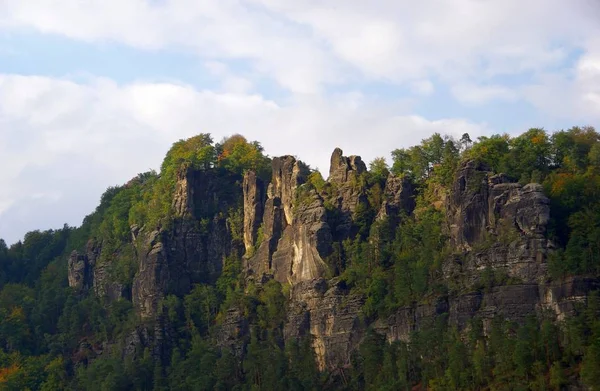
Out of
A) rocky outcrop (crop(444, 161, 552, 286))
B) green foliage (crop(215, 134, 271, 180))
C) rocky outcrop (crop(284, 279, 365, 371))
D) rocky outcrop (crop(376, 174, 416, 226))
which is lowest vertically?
rocky outcrop (crop(284, 279, 365, 371))

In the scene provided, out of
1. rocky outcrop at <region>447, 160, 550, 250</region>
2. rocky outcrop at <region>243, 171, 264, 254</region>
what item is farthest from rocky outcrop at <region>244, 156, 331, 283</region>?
rocky outcrop at <region>447, 160, 550, 250</region>

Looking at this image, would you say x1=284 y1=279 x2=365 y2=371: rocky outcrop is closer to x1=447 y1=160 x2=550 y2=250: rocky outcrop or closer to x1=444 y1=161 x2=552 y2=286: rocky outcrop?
x1=444 y1=161 x2=552 y2=286: rocky outcrop

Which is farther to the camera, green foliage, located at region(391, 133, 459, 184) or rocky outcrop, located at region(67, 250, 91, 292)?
rocky outcrop, located at region(67, 250, 91, 292)

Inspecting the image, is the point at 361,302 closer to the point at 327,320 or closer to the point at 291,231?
the point at 327,320

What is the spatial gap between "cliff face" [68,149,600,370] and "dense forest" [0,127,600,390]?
0.52 meters

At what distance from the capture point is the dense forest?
10519cm

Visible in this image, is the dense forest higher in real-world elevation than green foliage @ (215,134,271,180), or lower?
lower

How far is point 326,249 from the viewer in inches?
4820

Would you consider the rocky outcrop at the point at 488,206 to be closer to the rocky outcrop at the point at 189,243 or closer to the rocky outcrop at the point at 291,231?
the rocky outcrop at the point at 291,231

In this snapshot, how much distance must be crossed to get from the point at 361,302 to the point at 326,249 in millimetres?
6186

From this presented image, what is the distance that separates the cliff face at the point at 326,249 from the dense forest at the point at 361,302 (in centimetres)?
52

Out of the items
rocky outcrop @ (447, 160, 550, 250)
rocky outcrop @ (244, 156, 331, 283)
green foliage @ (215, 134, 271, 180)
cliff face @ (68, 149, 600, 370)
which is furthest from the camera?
green foliage @ (215, 134, 271, 180)

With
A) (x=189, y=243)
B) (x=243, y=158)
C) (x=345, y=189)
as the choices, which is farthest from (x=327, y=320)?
(x=243, y=158)

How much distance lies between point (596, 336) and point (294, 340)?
2765 centimetres
